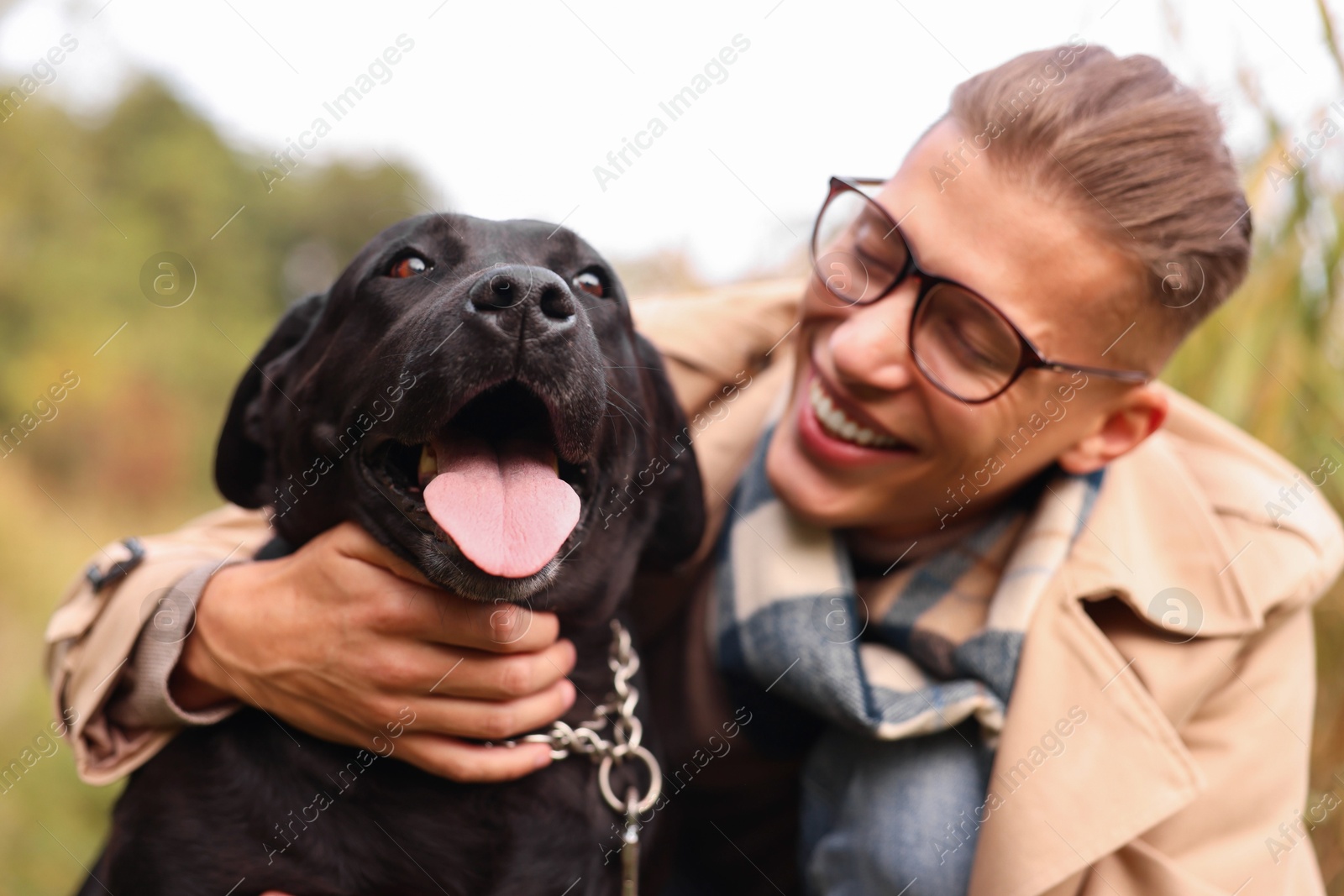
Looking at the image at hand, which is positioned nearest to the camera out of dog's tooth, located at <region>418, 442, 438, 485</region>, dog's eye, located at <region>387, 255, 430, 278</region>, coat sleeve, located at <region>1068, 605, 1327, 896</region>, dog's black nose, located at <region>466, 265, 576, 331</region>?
dog's black nose, located at <region>466, 265, 576, 331</region>

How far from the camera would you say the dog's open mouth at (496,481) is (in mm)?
1504

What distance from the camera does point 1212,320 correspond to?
306 centimetres

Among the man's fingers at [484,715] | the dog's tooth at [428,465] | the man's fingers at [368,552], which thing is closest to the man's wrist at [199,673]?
the man's fingers at [368,552]

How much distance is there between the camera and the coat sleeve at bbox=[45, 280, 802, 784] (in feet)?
6.01

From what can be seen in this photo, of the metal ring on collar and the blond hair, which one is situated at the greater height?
the blond hair

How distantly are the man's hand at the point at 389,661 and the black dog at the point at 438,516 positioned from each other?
0.04m

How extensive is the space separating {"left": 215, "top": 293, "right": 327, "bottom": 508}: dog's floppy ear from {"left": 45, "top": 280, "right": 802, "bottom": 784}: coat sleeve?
179 mm

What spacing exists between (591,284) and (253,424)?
780 millimetres

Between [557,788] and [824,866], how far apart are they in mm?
631

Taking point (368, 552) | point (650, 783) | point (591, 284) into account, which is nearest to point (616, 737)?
point (650, 783)

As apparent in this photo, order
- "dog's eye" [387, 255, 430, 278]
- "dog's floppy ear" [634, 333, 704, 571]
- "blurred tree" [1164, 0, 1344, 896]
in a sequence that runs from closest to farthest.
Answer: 1. "dog's eye" [387, 255, 430, 278]
2. "dog's floppy ear" [634, 333, 704, 571]
3. "blurred tree" [1164, 0, 1344, 896]

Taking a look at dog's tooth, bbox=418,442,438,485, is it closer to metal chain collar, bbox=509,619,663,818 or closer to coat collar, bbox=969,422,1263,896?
metal chain collar, bbox=509,619,663,818

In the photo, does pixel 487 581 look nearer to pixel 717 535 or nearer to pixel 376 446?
pixel 376 446

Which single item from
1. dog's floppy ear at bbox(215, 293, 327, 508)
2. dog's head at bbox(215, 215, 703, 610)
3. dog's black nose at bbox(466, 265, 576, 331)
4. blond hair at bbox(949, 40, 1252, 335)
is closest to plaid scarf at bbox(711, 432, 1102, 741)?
dog's head at bbox(215, 215, 703, 610)
